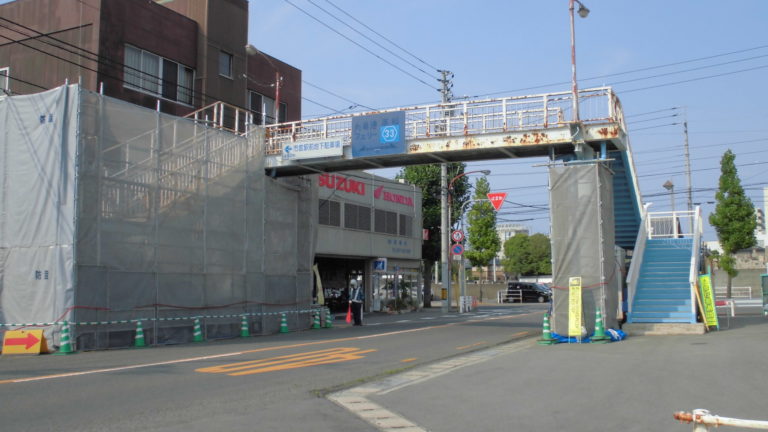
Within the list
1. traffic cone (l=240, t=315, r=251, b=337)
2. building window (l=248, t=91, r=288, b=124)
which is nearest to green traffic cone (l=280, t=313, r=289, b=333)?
traffic cone (l=240, t=315, r=251, b=337)

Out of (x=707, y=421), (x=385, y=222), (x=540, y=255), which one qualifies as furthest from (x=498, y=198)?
(x=540, y=255)

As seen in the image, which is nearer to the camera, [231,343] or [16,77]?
[231,343]

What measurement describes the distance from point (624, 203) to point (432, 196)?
21.3 meters

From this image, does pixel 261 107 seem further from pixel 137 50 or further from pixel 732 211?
pixel 732 211

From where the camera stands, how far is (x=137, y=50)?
26.2 m

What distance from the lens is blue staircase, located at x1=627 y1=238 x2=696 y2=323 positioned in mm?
19453

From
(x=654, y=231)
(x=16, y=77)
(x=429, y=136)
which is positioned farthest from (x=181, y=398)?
(x=16, y=77)

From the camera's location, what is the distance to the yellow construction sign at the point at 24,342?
15.9m

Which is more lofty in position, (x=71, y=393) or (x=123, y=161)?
(x=123, y=161)

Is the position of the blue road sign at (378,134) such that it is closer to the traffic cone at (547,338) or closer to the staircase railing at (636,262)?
the traffic cone at (547,338)

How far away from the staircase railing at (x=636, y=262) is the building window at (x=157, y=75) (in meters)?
19.8

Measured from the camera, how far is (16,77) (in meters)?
26.7

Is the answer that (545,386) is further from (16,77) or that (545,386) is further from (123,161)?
(16,77)

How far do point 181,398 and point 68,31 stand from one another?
2115 centimetres
